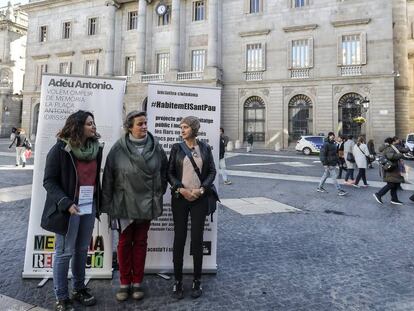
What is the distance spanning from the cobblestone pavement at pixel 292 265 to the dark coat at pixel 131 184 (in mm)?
958

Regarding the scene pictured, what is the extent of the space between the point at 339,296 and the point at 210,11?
30.1m

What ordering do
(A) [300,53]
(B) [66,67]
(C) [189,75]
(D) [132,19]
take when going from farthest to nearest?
(B) [66,67] → (D) [132,19] → (C) [189,75] → (A) [300,53]

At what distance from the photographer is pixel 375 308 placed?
10.5 ft

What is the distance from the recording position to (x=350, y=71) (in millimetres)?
26578

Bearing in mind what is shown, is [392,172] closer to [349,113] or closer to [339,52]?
[349,113]

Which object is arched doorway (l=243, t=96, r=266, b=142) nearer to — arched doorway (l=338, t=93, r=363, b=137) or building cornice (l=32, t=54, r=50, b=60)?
arched doorway (l=338, t=93, r=363, b=137)

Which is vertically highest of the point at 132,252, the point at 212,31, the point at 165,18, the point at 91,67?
the point at 165,18

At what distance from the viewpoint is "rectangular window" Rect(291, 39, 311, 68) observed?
2788cm

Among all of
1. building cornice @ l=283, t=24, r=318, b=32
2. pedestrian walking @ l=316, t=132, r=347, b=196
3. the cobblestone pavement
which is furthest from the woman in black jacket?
building cornice @ l=283, t=24, r=318, b=32

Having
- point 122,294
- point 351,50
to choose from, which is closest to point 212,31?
point 351,50

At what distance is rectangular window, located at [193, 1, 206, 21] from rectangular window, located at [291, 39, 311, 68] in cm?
960

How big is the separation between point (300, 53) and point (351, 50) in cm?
410

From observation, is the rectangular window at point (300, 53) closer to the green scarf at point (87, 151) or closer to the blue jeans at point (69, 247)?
the green scarf at point (87, 151)

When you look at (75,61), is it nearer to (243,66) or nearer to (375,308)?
(243,66)
